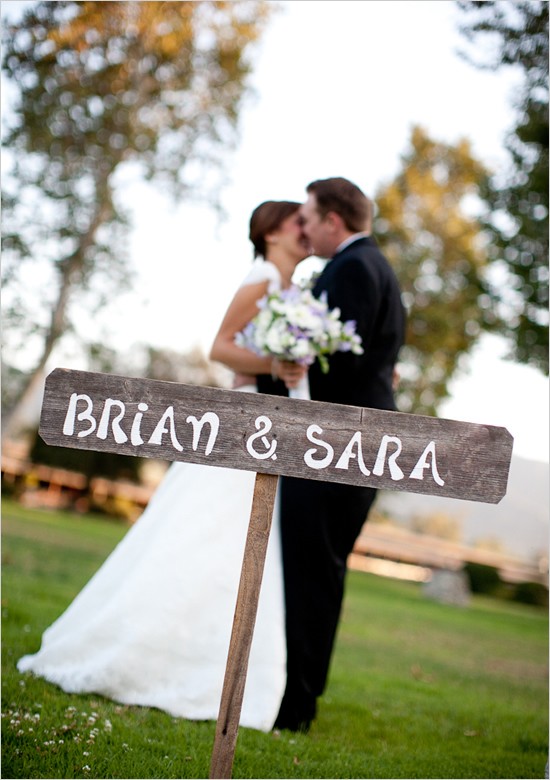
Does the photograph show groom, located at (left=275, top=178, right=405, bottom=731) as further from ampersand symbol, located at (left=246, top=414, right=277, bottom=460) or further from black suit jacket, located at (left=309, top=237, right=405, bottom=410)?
ampersand symbol, located at (left=246, top=414, right=277, bottom=460)

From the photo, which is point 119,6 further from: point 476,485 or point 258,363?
point 476,485

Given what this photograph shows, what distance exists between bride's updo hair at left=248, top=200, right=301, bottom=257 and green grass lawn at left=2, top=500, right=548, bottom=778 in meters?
2.42

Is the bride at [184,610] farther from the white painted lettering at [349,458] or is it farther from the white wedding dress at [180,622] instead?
the white painted lettering at [349,458]

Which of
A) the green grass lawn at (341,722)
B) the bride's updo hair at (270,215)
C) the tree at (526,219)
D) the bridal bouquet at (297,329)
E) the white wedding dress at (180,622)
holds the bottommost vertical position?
the green grass lawn at (341,722)

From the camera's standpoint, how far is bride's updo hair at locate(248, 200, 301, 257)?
13.4 ft

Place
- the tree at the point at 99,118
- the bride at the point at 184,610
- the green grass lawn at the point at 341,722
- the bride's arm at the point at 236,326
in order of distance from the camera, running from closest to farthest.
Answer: the green grass lawn at the point at 341,722
the bride at the point at 184,610
the bride's arm at the point at 236,326
the tree at the point at 99,118

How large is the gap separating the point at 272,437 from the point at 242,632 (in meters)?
0.56

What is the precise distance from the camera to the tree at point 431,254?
19.8 metres

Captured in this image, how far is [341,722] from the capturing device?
3846 mm

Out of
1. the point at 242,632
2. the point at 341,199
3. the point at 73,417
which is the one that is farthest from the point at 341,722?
the point at 341,199

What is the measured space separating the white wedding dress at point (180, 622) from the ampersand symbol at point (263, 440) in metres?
1.48

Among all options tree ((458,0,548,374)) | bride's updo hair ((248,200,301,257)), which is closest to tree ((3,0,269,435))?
tree ((458,0,548,374))

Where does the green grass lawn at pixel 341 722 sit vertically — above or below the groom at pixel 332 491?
below

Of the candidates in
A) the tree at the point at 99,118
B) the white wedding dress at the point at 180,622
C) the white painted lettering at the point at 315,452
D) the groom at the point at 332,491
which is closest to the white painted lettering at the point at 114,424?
the white painted lettering at the point at 315,452
